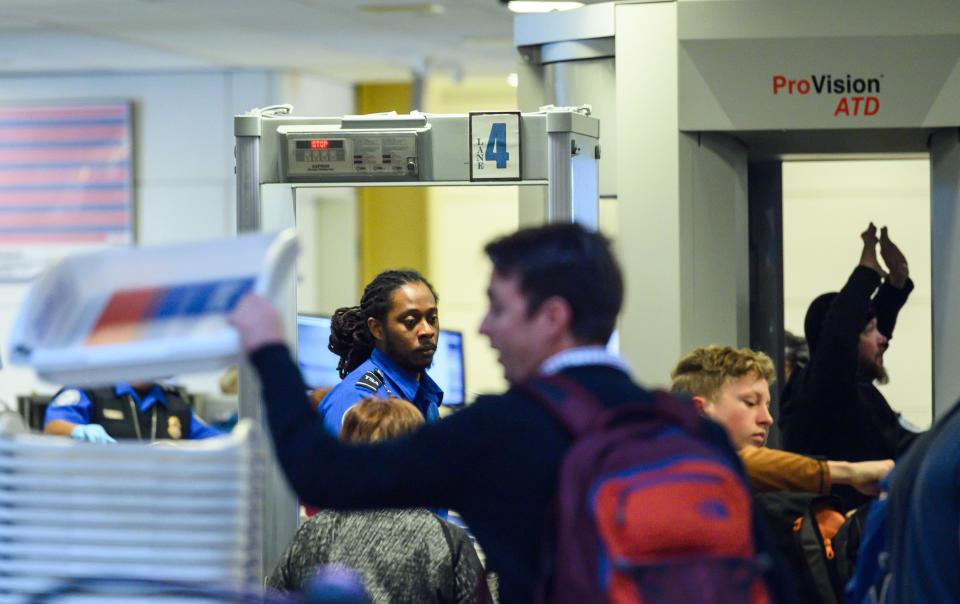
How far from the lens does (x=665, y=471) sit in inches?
61.9

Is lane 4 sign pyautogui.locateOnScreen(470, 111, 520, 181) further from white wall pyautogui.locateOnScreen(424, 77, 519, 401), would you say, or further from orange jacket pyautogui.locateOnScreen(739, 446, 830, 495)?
white wall pyautogui.locateOnScreen(424, 77, 519, 401)

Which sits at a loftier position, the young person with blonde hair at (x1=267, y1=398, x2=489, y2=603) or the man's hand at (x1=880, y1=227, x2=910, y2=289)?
the man's hand at (x1=880, y1=227, x2=910, y2=289)

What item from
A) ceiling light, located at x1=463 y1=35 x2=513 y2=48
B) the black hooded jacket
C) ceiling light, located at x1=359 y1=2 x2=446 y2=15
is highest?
ceiling light, located at x1=359 y1=2 x2=446 y2=15

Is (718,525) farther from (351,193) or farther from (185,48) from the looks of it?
(351,193)

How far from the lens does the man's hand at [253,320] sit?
160 cm

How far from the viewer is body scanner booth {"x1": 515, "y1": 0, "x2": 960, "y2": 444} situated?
4121mm

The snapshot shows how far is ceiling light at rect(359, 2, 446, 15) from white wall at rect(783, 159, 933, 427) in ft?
13.8

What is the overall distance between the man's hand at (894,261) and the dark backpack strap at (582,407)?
8.93ft

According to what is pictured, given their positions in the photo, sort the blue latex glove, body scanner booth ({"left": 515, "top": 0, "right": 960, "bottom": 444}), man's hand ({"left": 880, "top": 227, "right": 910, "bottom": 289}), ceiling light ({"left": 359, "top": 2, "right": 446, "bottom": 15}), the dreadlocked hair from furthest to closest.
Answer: ceiling light ({"left": 359, "top": 2, "right": 446, "bottom": 15}) < the blue latex glove < man's hand ({"left": 880, "top": 227, "right": 910, "bottom": 289}) < body scanner booth ({"left": 515, "top": 0, "right": 960, "bottom": 444}) < the dreadlocked hair

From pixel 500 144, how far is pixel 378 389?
64 centimetres

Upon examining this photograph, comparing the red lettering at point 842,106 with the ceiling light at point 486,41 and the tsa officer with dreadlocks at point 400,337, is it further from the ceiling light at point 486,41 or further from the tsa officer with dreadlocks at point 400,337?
the ceiling light at point 486,41

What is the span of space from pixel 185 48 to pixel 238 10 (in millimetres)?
1583

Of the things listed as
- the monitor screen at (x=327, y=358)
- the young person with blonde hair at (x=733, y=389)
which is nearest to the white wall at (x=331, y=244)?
the monitor screen at (x=327, y=358)

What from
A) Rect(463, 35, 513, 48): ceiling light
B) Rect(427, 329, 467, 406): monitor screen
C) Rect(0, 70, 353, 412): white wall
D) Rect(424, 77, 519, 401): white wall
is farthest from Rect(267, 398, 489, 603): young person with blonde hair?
Rect(424, 77, 519, 401): white wall
